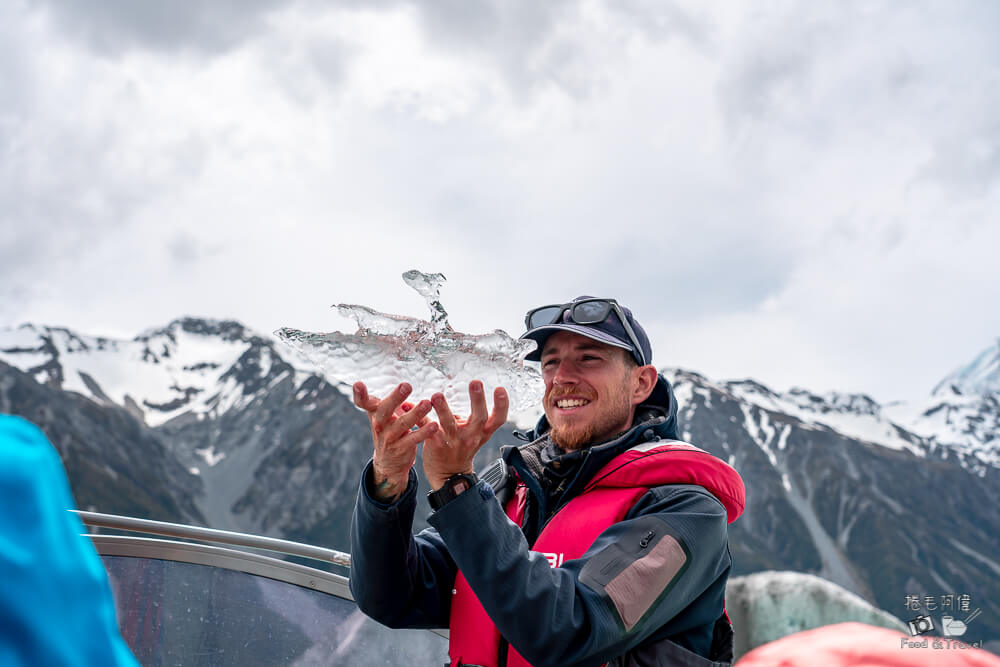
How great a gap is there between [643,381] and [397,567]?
1678 mm

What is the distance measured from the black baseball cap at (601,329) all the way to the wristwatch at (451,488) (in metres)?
1.19

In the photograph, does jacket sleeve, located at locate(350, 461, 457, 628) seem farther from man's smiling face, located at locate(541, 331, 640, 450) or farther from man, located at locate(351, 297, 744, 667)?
man's smiling face, located at locate(541, 331, 640, 450)

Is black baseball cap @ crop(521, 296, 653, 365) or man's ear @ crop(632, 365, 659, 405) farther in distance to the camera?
man's ear @ crop(632, 365, 659, 405)

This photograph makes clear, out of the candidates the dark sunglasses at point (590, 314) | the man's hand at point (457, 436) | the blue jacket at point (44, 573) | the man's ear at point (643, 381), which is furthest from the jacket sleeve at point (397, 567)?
the blue jacket at point (44, 573)

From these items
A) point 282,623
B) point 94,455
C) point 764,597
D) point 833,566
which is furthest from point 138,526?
point 833,566

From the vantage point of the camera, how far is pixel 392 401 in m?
2.68

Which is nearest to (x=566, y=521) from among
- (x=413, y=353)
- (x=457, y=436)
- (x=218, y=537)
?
(x=457, y=436)

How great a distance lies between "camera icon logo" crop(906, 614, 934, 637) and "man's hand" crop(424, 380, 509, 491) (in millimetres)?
2105

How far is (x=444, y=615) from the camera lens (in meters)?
3.87

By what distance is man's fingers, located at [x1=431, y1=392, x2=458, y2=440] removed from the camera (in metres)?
2.69

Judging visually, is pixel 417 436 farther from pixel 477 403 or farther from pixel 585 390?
pixel 585 390

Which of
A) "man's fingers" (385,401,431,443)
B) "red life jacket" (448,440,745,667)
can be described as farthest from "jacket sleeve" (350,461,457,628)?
"man's fingers" (385,401,431,443)

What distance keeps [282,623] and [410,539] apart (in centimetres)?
127

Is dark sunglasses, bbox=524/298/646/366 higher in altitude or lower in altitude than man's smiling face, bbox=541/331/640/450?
higher
